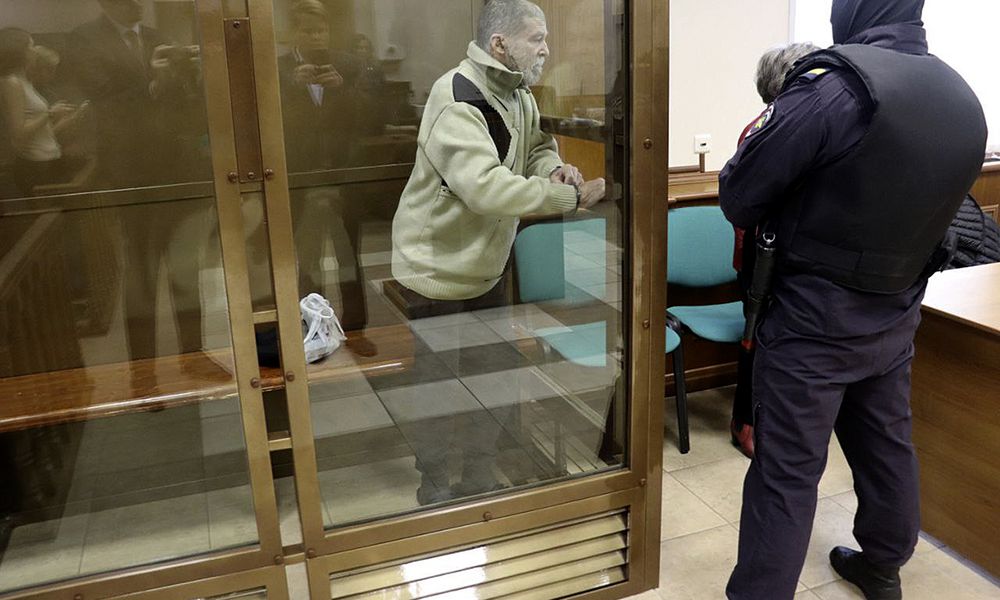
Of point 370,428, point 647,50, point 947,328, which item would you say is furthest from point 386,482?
point 947,328

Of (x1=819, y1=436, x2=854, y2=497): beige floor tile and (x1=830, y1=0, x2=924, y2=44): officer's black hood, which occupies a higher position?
(x1=830, y1=0, x2=924, y2=44): officer's black hood

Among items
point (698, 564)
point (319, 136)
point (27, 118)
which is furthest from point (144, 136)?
point (698, 564)

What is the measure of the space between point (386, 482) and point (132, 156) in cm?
90

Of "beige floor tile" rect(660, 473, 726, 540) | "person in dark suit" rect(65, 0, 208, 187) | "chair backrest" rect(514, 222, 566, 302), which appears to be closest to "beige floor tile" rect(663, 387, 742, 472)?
"beige floor tile" rect(660, 473, 726, 540)

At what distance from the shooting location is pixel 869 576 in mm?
2164

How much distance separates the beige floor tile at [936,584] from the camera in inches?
85.9

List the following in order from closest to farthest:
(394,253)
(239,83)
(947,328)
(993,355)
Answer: (239,83)
(394,253)
(993,355)
(947,328)

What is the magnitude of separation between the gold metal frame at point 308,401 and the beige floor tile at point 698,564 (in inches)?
3.0

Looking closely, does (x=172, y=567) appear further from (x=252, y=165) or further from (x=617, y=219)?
(x=617, y=219)

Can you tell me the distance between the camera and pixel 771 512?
193 centimetres

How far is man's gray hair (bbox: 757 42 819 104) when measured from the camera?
2615 millimetres

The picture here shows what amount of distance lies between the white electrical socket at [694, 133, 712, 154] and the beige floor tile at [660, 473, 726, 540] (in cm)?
150

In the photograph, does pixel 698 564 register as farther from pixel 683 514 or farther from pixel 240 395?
pixel 240 395

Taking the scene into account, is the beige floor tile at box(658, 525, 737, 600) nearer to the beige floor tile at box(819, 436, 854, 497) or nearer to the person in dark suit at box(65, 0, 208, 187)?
the beige floor tile at box(819, 436, 854, 497)
